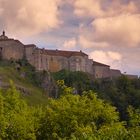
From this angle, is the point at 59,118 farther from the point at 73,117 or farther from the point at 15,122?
the point at 15,122

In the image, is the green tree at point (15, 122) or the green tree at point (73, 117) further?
the green tree at point (73, 117)

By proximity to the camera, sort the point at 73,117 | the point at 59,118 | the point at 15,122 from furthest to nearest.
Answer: the point at 59,118, the point at 73,117, the point at 15,122

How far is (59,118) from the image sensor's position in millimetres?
46781

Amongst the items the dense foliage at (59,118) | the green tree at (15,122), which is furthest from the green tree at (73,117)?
the green tree at (15,122)

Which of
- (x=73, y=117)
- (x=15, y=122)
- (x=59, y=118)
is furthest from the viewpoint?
(x=59, y=118)

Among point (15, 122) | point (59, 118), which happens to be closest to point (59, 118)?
point (59, 118)

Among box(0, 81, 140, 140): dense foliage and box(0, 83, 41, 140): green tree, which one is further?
box(0, 81, 140, 140): dense foliage

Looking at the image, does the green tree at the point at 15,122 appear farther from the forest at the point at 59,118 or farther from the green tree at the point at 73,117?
the green tree at the point at 73,117

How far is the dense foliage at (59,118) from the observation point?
44188 millimetres

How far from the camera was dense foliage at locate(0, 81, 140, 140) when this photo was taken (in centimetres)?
4419

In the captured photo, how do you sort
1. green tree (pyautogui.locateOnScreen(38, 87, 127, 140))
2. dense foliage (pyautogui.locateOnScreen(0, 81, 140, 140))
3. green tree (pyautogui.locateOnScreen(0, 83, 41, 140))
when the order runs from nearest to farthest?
green tree (pyautogui.locateOnScreen(0, 83, 41, 140)) → dense foliage (pyautogui.locateOnScreen(0, 81, 140, 140)) → green tree (pyautogui.locateOnScreen(38, 87, 127, 140))

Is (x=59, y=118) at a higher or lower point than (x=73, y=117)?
lower

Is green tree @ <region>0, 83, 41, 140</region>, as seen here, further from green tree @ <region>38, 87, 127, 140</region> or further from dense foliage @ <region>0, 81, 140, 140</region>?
green tree @ <region>38, 87, 127, 140</region>

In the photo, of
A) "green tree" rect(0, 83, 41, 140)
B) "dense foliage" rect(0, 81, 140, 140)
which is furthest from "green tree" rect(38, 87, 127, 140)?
"green tree" rect(0, 83, 41, 140)
